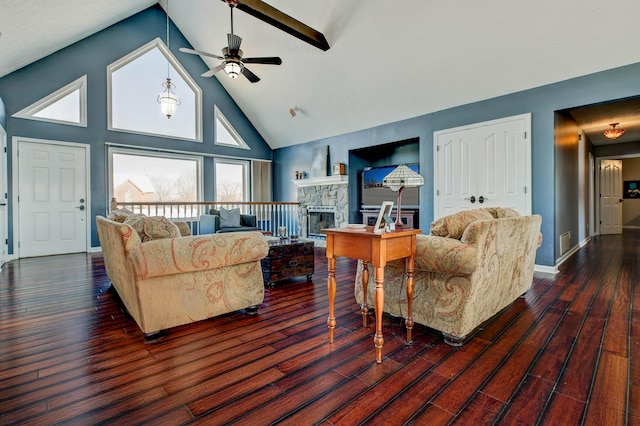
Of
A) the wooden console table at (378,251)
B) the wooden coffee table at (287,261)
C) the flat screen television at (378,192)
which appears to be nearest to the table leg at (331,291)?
the wooden console table at (378,251)

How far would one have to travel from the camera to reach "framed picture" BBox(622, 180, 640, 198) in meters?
9.80

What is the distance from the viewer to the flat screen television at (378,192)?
5.94 meters

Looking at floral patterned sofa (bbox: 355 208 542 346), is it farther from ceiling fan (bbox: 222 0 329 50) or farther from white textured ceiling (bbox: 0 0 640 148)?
ceiling fan (bbox: 222 0 329 50)

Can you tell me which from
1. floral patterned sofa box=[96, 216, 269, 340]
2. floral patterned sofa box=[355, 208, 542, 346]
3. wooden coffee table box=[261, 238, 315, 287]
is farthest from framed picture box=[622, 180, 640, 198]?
floral patterned sofa box=[96, 216, 269, 340]

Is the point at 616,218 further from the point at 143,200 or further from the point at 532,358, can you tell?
the point at 143,200

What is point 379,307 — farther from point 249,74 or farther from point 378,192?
point 378,192

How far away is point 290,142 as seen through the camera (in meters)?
8.23

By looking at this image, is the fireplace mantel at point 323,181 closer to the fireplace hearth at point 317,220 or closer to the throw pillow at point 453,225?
the fireplace hearth at point 317,220

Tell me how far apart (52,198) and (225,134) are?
3836mm

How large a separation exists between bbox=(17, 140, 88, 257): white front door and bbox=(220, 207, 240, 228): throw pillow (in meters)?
2.64

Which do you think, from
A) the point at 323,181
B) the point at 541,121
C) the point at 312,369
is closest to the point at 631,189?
the point at 541,121

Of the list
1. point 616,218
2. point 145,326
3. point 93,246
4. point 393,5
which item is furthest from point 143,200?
point 616,218

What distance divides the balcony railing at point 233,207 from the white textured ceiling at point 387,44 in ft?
7.37

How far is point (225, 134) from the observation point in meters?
8.03
